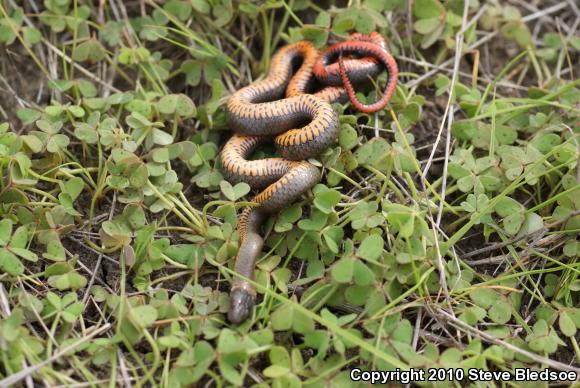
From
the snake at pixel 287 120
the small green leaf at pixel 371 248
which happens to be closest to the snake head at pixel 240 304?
the snake at pixel 287 120

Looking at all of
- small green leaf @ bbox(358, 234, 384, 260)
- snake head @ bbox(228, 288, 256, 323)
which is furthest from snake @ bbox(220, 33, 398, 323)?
small green leaf @ bbox(358, 234, 384, 260)

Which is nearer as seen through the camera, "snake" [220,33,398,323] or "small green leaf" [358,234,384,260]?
"small green leaf" [358,234,384,260]

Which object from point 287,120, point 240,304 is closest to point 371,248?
point 240,304

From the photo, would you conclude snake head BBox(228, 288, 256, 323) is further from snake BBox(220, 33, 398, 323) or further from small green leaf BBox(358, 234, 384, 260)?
small green leaf BBox(358, 234, 384, 260)

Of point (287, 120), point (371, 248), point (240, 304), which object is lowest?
point (240, 304)

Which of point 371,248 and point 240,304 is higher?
point 371,248

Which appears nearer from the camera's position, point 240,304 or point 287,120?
point 240,304

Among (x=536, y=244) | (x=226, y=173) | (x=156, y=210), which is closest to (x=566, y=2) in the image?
(x=536, y=244)

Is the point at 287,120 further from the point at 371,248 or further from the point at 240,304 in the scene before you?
the point at 240,304
